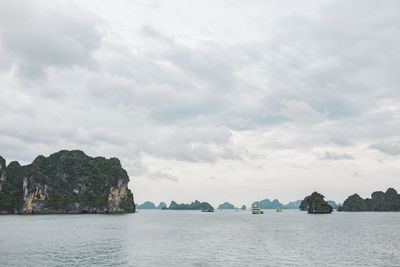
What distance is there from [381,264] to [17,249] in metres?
58.8

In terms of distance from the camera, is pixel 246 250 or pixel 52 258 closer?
pixel 52 258

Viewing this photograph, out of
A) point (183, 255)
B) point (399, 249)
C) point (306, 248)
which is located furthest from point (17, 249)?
point (399, 249)

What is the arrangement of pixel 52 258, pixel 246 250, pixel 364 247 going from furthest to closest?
1. pixel 364 247
2. pixel 246 250
3. pixel 52 258

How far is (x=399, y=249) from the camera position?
6353 centimetres

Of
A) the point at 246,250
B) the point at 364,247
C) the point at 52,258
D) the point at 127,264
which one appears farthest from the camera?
the point at 364,247

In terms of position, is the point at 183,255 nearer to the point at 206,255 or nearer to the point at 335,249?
the point at 206,255

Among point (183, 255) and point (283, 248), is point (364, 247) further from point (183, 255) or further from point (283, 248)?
point (183, 255)

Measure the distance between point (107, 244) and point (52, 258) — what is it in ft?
62.0

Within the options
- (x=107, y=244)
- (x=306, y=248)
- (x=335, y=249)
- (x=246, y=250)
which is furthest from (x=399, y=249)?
(x=107, y=244)

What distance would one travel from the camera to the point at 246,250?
60688 millimetres

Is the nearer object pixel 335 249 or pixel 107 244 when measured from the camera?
pixel 335 249

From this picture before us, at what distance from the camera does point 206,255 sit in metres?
54.7

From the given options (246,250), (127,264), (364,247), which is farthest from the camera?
(364,247)

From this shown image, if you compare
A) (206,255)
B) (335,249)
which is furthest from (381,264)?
(206,255)
